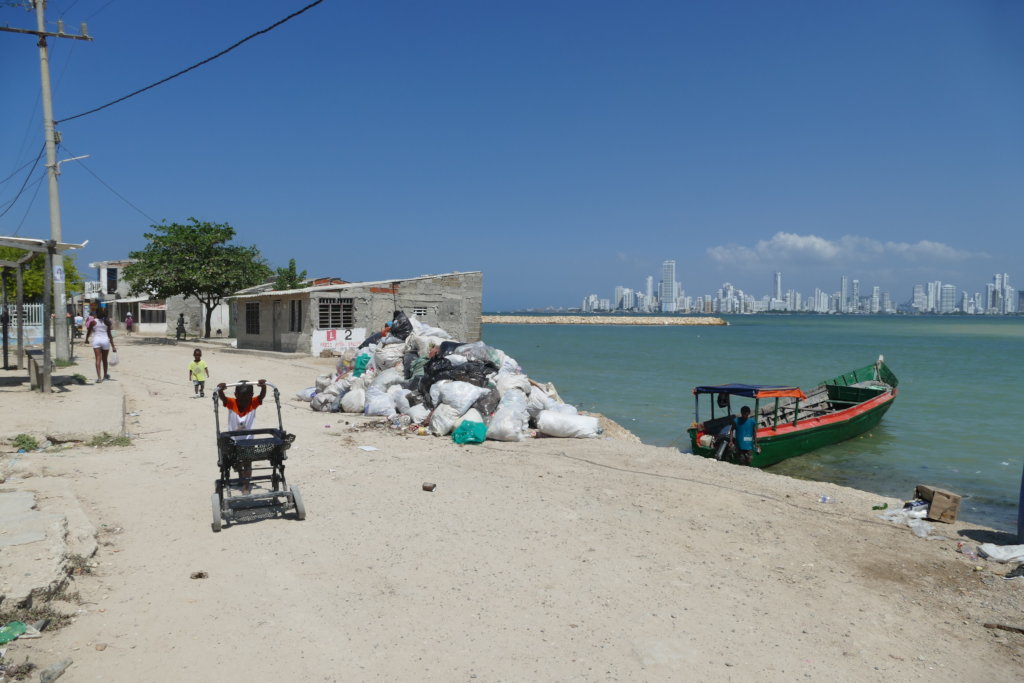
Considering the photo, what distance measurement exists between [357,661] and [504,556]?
5.60ft

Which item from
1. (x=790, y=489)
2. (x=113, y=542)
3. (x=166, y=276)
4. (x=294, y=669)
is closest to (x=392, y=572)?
(x=294, y=669)

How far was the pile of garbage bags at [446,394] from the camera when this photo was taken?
30.8 ft

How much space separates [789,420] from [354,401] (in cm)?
935

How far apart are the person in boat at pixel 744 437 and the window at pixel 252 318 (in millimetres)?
21530

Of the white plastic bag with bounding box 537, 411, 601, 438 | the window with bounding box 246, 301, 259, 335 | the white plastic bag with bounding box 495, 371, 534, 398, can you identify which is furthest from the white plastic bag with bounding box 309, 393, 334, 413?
the window with bounding box 246, 301, 259, 335

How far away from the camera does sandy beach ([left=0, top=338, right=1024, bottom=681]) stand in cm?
358

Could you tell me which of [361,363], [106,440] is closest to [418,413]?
[361,363]

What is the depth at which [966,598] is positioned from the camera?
15.8 ft

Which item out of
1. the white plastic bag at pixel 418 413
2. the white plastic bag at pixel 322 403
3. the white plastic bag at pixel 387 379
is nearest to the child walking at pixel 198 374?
Answer: the white plastic bag at pixel 322 403

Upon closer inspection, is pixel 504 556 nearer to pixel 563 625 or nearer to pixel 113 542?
pixel 563 625

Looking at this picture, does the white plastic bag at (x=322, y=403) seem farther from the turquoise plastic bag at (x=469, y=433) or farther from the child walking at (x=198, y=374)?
the turquoise plastic bag at (x=469, y=433)

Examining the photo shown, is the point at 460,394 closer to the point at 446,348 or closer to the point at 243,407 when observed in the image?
the point at 446,348

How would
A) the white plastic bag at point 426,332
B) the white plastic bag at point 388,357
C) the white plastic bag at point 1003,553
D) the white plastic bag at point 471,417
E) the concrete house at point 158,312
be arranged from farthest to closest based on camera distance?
the concrete house at point 158,312
the white plastic bag at point 426,332
the white plastic bag at point 388,357
the white plastic bag at point 471,417
the white plastic bag at point 1003,553

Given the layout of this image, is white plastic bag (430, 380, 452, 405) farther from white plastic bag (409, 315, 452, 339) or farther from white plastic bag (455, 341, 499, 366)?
white plastic bag (409, 315, 452, 339)
